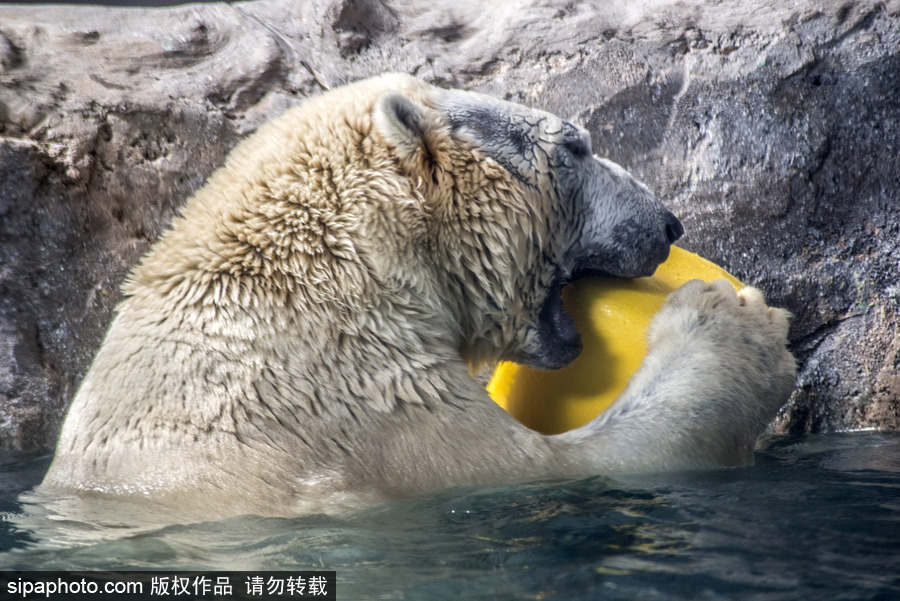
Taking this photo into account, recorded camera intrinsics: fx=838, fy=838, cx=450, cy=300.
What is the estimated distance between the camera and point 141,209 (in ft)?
12.8

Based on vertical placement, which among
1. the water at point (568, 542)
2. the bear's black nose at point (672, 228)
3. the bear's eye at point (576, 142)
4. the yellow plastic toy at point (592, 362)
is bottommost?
the water at point (568, 542)

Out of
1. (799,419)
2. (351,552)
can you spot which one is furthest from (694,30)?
(351,552)

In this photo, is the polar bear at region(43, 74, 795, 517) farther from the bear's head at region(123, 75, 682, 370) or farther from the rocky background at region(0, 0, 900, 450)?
the rocky background at region(0, 0, 900, 450)

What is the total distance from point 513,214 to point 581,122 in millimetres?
1689

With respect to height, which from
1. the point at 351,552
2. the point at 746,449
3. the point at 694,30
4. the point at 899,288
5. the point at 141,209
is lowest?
the point at 351,552

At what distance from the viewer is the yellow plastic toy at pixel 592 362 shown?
279cm

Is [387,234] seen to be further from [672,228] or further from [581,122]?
[581,122]

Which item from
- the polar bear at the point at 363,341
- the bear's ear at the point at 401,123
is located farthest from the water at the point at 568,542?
the bear's ear at the point at 401,123

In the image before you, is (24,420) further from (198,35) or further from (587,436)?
(587,436)

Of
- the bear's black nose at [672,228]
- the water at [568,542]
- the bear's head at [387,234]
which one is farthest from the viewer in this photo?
the bear's black nose at [672,228]

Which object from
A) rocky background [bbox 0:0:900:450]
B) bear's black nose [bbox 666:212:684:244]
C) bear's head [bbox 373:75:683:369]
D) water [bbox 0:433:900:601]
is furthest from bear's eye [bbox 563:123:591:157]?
rocky background [bbox 0:0:900:450]

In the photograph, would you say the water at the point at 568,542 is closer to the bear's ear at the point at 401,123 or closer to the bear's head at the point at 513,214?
the bear's head at the point at 513,214

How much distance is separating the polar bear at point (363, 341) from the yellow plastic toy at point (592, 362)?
3.4 inches

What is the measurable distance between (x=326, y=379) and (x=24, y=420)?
6.74 feet
